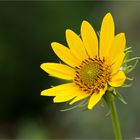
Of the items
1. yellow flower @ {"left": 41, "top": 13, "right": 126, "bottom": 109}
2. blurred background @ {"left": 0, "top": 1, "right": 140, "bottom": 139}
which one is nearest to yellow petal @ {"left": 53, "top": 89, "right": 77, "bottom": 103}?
yellow flower @ {"left": 41, "top": 13, "right": 126, "bottom": 109}

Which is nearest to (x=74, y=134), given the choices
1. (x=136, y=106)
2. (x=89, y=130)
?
(x=89, y=130)

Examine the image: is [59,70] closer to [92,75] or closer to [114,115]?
[92,75]

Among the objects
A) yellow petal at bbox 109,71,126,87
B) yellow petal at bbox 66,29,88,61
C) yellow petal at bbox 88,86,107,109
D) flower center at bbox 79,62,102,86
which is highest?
yellow petal at bbox 66,29,88,61

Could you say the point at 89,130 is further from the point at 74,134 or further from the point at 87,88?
the point at 87,88

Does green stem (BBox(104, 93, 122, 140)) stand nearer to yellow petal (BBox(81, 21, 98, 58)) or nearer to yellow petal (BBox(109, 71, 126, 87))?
yellow petal (BBox(109, 71, 126, 87))

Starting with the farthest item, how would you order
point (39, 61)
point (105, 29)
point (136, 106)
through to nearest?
point (39, 61)
point (136, 106)
point (105, 29)

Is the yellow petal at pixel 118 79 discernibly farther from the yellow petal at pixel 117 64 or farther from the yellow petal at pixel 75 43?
the yellow petal at pixel 75 43
